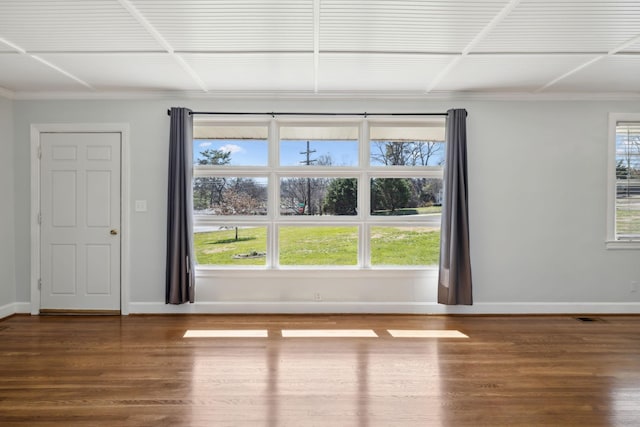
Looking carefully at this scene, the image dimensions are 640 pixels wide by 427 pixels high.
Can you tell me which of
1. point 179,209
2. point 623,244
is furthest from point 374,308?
point 623,244

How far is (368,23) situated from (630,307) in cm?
428

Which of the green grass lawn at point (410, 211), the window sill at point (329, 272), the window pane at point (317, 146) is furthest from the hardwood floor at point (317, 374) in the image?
the window pane at point (317, 146)

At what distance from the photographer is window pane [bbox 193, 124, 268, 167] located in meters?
4.75

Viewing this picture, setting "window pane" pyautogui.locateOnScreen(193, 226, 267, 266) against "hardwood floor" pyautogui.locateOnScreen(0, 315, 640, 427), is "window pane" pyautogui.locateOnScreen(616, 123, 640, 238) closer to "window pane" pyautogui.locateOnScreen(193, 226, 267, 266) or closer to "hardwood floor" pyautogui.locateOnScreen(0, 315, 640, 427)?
"hardwood floor" pyautogui.locateOnScreen(0, 315, 640, 427)

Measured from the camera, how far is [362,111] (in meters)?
4.67

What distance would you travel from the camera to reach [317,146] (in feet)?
15.6

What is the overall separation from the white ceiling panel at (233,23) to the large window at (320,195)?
1.53 metres

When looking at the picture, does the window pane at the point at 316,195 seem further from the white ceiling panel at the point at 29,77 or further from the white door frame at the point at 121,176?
the white ceiling panel at the point at 29,77

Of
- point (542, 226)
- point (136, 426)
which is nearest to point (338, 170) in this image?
point (542, 226)

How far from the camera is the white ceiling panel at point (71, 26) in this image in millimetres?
2592

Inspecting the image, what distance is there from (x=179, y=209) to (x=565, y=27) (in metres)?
3.70

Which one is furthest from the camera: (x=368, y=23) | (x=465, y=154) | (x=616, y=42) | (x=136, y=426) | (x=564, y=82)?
(x=465, y=154)

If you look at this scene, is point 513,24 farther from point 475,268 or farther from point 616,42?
point 475,268

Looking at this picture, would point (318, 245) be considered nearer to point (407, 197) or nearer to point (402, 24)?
point (407, 197)
